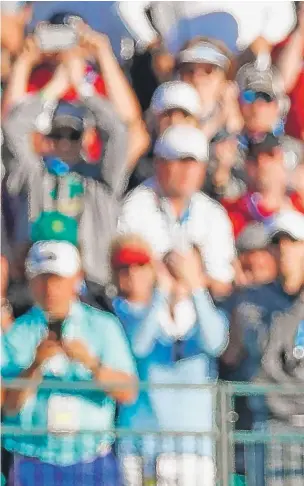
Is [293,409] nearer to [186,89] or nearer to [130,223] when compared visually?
[130,223]

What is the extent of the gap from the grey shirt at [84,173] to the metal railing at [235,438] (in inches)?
28.2

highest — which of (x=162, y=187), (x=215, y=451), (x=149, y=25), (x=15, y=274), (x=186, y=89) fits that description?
(x=149, y=25)

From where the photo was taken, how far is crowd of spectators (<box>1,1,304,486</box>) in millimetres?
3295

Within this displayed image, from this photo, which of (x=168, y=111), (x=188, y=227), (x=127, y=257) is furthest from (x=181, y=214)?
(x=168, y=111)

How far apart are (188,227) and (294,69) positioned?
82cm

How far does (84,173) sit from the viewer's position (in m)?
3.42

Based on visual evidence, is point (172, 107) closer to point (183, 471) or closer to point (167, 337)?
point (167, 337)

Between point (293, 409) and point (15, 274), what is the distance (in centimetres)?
130

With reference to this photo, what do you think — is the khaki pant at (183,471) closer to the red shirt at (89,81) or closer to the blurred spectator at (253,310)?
the blurred spectator at (253,310)

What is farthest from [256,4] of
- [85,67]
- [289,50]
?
[85,67]

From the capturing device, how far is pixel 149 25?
135 inches

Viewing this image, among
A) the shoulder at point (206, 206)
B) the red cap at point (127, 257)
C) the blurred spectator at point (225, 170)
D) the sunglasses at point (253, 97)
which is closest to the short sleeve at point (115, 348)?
the red cap at point (127, 257)

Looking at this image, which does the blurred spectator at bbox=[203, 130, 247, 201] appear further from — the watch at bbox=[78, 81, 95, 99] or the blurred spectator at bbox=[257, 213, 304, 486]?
the watch at bbox=[78, 81, 95, 99]

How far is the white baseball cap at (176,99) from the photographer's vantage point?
3.38m
